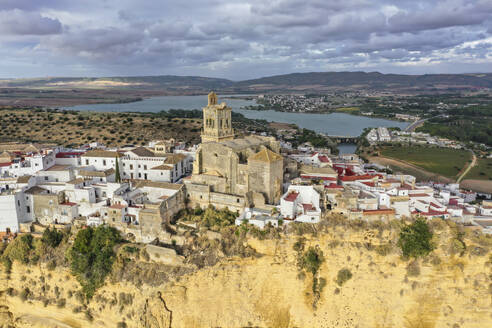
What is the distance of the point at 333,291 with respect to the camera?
18844mm

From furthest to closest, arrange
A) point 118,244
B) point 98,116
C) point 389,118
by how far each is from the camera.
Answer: point 389,118 → point 98,116 → point 118,244

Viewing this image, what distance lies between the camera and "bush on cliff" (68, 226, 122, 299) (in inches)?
789

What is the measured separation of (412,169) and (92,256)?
143 ft

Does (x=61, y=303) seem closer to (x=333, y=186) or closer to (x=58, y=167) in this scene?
(x=58, y=167)

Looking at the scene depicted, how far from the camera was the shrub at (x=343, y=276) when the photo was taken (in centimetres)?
1870

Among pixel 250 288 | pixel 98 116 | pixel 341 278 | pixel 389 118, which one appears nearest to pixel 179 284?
pixel 250 288

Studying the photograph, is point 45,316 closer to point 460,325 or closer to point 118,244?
point 118,244

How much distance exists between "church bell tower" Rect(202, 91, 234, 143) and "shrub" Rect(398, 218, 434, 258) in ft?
49.4

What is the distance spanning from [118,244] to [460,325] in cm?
1848

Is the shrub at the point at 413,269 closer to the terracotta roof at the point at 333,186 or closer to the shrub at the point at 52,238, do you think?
the terracotta roof at the point at 333,186

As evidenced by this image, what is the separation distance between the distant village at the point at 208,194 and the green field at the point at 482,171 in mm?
24709

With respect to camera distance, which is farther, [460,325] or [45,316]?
[45,316]

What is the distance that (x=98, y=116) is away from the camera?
62.8 m

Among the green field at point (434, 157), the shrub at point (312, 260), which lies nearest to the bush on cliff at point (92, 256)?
the shrub at point (312, 260)
